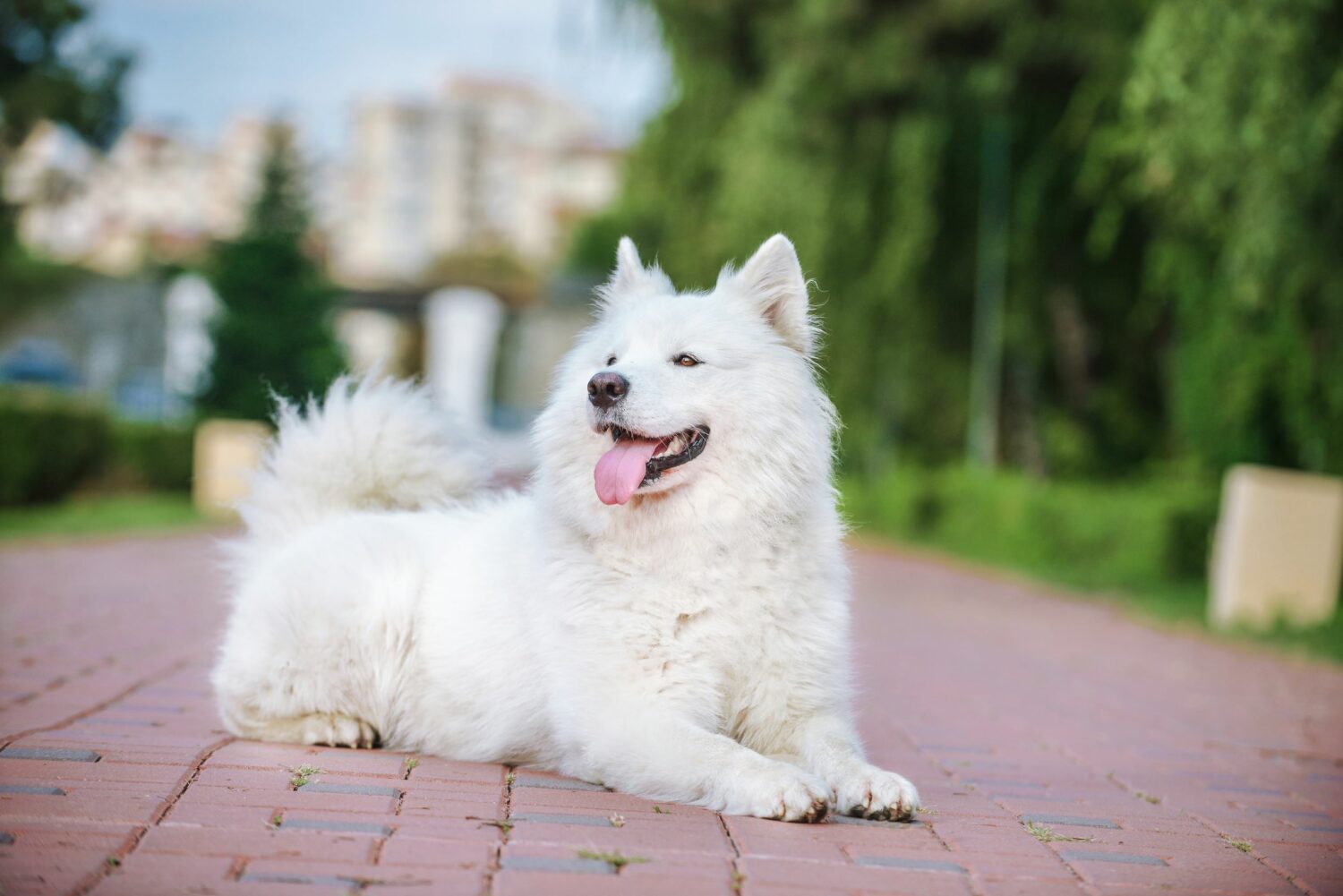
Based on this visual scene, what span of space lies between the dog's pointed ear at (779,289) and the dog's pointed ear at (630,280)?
1.33 feet

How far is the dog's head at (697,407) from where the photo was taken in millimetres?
4352

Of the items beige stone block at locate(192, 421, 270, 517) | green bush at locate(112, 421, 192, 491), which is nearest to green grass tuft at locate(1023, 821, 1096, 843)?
beige stone block at locate(192, 421, 270, 517)

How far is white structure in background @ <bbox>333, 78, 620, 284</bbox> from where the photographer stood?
150m

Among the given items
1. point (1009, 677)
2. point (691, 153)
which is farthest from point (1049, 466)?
point (1009, 677)

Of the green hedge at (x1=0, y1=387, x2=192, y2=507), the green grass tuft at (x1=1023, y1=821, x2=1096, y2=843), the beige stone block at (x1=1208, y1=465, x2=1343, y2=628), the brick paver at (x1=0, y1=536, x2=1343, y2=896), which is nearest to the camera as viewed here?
the brick paver at (x1=0, y1=536, x2=1343, y2=896)

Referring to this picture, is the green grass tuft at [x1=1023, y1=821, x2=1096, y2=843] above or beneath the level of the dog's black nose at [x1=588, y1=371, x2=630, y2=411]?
beneath

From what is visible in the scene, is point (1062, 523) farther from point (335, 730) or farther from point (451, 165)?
point (451, 165)

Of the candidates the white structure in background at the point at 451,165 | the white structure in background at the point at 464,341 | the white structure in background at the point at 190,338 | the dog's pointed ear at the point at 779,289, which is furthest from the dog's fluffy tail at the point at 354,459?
the white structure in background at the point at 451,165

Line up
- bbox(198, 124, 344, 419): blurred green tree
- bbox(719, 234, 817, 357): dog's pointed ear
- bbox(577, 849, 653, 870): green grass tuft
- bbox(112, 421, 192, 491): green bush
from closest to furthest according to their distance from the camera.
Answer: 1. bbox(577, 849, 653, 870): green grass tuft
2. bbox(719, 234, 817, 357): dog's pointed ear
3. bbox(112, 421, 192, 491): green bush
4. bbox(198, 124, 344, 419): blurred green tree

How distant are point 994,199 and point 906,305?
2.09 metres

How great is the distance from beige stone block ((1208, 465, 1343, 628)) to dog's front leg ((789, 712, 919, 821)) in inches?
372

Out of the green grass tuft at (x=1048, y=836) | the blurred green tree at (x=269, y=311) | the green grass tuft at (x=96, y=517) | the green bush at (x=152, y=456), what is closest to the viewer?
the green grass tuft at (x=1048, y=836)

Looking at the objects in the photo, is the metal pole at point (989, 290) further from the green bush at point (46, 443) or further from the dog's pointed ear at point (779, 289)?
the dog's pointed ear at point (779, 289)

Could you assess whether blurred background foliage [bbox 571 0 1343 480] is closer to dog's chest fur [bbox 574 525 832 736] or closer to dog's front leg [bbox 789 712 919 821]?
dog's chest fur [bbox 574 525 832 736]
